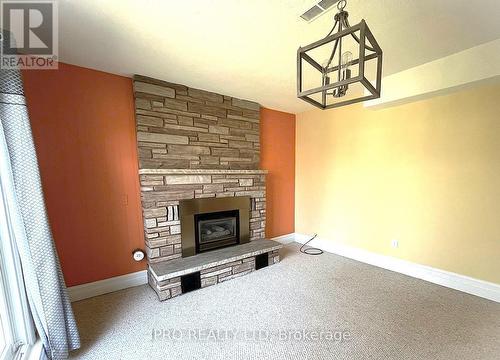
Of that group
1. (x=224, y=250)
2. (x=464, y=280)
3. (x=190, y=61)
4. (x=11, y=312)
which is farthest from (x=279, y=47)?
(x=464, y=280)

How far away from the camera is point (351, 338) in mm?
1745

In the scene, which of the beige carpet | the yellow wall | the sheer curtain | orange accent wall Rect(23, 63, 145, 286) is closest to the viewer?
the sheer curtain

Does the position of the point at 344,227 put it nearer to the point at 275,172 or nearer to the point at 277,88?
the point at 275,172

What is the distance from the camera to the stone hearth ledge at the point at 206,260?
2.32 metres

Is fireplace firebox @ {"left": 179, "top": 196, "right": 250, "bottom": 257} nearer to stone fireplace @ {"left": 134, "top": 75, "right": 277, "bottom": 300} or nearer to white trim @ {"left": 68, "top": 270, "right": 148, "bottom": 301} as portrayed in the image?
stone fireplace @ {"left": 134, "top": 75, "right": 277, "bottom": 300}

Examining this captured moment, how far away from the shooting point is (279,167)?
3.94 m

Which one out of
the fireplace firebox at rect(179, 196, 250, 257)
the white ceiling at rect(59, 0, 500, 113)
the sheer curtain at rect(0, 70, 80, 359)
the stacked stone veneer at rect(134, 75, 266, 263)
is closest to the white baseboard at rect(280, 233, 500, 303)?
→ the stacked stone veneer at rect(134, 75, 266, 263)

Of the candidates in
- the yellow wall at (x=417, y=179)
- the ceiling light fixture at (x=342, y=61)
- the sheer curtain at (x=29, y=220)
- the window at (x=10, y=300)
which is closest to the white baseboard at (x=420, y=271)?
the yellow wall at (x=417, y=179)

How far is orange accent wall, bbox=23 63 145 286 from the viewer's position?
210 centimetres

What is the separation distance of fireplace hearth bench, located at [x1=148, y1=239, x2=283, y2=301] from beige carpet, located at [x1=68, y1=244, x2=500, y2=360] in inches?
4.3

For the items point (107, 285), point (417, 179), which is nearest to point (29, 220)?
point (107, 285)

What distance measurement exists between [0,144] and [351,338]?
9.00ft

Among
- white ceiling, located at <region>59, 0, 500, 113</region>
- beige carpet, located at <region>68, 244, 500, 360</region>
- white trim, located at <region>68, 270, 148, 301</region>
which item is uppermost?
white ceiling, located at <region>59, 0, 500, 113</region>

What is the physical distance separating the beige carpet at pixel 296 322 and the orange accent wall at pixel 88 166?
486 mm
